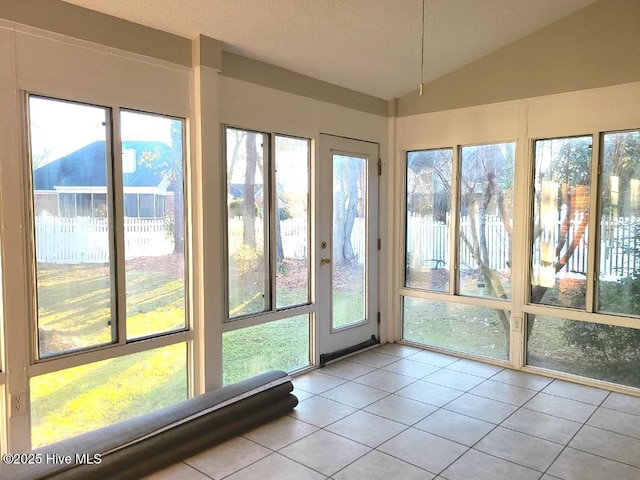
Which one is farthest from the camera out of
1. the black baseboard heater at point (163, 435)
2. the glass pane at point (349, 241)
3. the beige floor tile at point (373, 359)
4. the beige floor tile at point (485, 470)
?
the glass pane at point (349, 241)

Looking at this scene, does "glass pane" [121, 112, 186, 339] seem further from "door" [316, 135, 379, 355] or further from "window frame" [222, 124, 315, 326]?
"door" [316, 135, 379, 355]

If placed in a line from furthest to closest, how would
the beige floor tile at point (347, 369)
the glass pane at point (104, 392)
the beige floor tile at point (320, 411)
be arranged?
the beige floor tile at point (347, 369) → the beige floor tile at point (320, 411) → the glass pane at point (104, 392)

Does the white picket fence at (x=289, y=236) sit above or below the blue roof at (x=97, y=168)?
below

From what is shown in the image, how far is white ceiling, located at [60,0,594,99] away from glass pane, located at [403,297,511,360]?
7.46 ft

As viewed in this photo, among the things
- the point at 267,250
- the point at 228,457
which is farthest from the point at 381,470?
the point at 267,250

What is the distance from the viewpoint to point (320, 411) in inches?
132

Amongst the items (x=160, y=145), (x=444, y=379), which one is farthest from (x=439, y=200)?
(x=160, y=145)

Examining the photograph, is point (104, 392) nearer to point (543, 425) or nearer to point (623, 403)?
point (543, 425)

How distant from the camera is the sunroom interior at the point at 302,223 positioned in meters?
2.63

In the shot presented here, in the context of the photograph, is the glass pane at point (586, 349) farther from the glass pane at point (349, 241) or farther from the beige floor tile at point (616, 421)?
the glass pane at point (349, 241)

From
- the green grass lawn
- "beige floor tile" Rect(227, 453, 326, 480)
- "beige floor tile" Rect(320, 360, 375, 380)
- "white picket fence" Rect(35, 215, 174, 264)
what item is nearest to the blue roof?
"white picket fence" Rect(35, 215, 174, 264)

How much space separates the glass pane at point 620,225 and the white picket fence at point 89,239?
336cm

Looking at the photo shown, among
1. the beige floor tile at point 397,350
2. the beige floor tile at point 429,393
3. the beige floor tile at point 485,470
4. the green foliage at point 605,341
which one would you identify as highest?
the green foliage at point 605,341

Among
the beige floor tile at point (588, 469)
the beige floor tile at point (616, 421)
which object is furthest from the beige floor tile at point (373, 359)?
the beige floor tile at point (588, 469)
